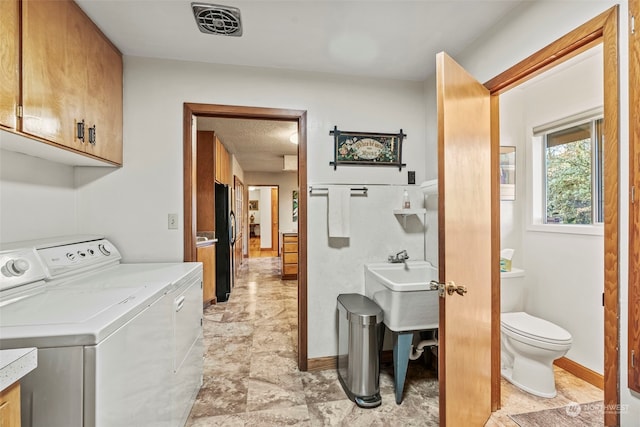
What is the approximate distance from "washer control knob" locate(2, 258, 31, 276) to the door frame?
3.04 ft

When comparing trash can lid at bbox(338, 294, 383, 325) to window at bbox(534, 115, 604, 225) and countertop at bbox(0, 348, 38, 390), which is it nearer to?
countertop at bbox(0, 348, 38, 390)

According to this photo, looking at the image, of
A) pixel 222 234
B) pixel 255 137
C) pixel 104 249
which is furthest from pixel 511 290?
pixel 255 137

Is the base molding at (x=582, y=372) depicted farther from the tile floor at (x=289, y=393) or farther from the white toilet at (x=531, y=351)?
the white toilet at (x=531, y=351)

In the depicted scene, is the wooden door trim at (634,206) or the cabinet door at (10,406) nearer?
the cabinet door at (10,406)

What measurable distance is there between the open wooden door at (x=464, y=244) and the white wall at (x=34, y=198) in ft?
7.13

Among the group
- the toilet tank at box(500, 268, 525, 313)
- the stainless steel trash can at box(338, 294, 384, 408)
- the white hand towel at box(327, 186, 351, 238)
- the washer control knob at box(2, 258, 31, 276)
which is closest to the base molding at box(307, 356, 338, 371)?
the stainless steel trash can at box(338, 294, 384, 408)

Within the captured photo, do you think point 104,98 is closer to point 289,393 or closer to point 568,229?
point 289,393

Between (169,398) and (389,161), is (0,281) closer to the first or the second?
(169,398)

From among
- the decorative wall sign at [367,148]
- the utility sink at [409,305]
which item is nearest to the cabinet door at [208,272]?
the decorative wall sign at [367,148]

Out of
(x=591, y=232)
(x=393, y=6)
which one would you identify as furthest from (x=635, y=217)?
(x=393, y=6)

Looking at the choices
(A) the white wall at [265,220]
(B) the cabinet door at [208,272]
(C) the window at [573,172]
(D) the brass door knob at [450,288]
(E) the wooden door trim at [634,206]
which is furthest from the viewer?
(A) the white wall at [265,220]

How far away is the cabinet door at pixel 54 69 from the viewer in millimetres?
1250

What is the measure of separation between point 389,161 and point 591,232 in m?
1.51

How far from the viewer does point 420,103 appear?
2496 mm
